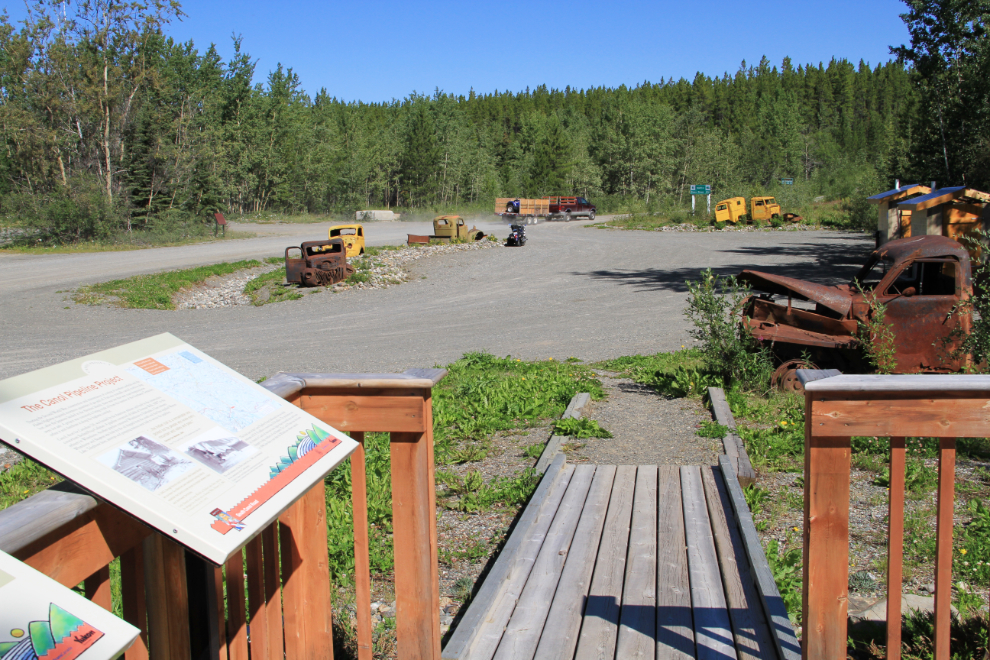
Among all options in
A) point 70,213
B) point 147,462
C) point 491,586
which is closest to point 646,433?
point 491,586

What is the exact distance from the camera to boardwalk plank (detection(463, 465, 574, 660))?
3.22 m

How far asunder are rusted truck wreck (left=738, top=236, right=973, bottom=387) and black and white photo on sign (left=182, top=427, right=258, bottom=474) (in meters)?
7.16

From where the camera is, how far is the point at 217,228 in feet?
130

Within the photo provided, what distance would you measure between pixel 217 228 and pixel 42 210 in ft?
28.7

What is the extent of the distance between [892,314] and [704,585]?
5.77m

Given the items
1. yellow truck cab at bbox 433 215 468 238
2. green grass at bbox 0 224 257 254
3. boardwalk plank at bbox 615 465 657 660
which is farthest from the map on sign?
green grass at bbox 0 224 257 254

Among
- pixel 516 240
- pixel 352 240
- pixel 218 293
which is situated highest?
pixel 352 240

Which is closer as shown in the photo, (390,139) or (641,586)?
(641,586)

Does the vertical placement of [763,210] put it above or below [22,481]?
above

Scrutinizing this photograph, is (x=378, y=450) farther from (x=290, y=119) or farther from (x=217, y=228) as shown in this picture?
(x=290, y=119)

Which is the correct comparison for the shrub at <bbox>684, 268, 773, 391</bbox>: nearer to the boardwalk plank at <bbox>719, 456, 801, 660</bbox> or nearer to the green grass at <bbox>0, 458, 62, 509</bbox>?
the boardwalk plank at <bbox>719, 456, 801, 660</bbox>

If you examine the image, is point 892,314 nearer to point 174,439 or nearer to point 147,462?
point 174,439

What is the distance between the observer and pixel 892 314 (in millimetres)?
8211

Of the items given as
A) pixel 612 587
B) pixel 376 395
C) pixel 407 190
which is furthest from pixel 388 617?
pixel 407 190
